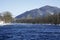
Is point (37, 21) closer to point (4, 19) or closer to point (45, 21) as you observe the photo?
point (45, 21)

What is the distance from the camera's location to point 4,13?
137125mm

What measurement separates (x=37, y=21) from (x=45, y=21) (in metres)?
10.3

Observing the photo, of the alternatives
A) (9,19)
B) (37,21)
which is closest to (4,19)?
(9,19)

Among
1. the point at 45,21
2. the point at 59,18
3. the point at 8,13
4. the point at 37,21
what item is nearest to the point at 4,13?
the point at 8,13

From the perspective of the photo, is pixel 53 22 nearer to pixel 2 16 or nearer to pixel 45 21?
pixel 45 21

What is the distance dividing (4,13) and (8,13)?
236cm

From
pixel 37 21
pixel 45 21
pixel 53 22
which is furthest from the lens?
pixel 37 21

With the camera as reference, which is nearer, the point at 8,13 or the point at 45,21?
the point at 45,21

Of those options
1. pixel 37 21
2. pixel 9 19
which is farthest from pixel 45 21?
pixel 9 19

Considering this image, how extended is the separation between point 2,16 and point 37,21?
21.3 m

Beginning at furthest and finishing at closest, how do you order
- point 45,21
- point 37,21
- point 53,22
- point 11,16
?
point 11,16 → point 37,21 → point 45,21 → point 53,22

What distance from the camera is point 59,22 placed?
103 metres

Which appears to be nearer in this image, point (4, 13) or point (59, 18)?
point (59, 18)

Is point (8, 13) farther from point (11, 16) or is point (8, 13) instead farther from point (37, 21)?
point (37, 21)
